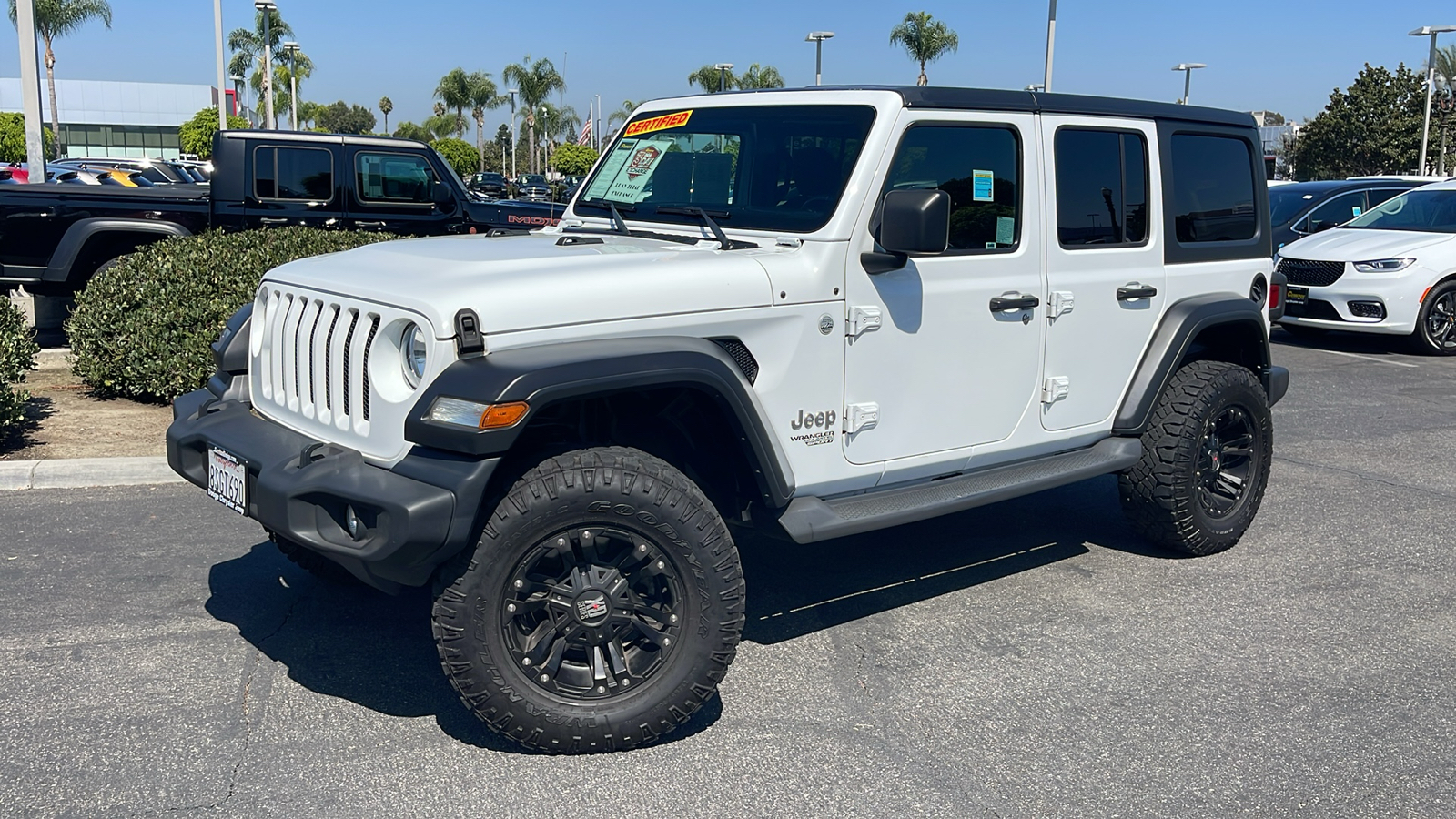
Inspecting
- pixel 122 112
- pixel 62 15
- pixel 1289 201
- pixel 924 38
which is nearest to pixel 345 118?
pixel 122 112

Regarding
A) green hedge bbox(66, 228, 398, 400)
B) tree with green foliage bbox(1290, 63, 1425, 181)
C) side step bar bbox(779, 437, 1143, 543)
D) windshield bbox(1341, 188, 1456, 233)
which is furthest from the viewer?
tree with green foliage bbox(1290, 63, 1425, 181)

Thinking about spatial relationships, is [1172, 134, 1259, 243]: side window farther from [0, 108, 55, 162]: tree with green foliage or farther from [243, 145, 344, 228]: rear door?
[0, 108, 55, 162]: tree with green foliage

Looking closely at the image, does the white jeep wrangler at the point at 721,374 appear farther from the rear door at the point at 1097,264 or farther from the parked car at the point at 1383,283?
the parked car at the point at 1383,283

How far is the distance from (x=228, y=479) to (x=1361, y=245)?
12.1 metres

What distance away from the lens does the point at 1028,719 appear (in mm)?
3953

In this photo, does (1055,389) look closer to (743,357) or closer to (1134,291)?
(1134,291)

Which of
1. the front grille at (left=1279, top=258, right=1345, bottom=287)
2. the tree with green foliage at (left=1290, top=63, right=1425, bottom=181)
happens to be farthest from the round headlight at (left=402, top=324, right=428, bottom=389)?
the tree with green foliage at (left=1290, top=63, right=1425, bottom=181)

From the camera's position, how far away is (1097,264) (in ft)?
16.4

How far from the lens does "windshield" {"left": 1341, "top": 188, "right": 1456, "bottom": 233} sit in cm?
1296

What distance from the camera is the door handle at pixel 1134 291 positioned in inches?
200

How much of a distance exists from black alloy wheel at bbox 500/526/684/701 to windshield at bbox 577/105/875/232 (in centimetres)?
133

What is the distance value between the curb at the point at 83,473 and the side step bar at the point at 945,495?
3812 mm

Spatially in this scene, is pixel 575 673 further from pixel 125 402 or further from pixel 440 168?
pixel 440 168

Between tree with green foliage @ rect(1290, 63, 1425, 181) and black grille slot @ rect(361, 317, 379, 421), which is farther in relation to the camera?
tree with green foliage @ rect(1290, 63, 1425, 181)
